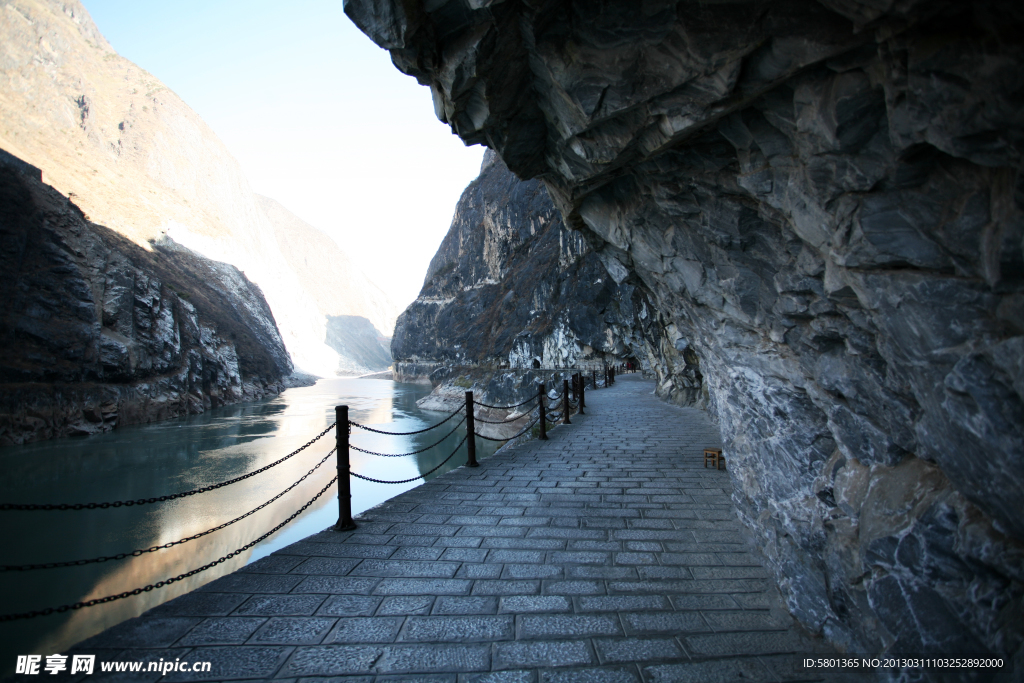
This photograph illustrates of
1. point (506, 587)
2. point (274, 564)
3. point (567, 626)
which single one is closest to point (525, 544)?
point (506, 587)

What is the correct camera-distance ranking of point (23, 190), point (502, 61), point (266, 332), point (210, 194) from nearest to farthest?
1. point (502, 61)
2. point (23, 190)
3. point (266, 332)
4. point (210, 194)

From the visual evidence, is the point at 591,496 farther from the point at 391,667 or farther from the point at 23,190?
the point at 23,190

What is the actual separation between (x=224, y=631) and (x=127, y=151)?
9773 centimetres

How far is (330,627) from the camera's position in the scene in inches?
115

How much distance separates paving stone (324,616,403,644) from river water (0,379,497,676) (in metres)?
1.94

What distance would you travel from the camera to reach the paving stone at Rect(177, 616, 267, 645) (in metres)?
2.77

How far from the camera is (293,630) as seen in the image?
113 inches

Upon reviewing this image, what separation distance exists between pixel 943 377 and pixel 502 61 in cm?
355

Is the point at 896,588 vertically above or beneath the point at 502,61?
beneath

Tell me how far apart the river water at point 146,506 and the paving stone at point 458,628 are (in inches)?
79.7

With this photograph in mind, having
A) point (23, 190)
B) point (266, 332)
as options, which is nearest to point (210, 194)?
point (266, 332)

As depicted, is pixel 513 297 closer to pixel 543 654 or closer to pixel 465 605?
pixel 465 605

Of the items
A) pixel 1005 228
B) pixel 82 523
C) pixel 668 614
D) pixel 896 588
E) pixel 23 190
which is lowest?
pixel 82 523

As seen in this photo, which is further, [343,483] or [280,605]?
[343,483]
